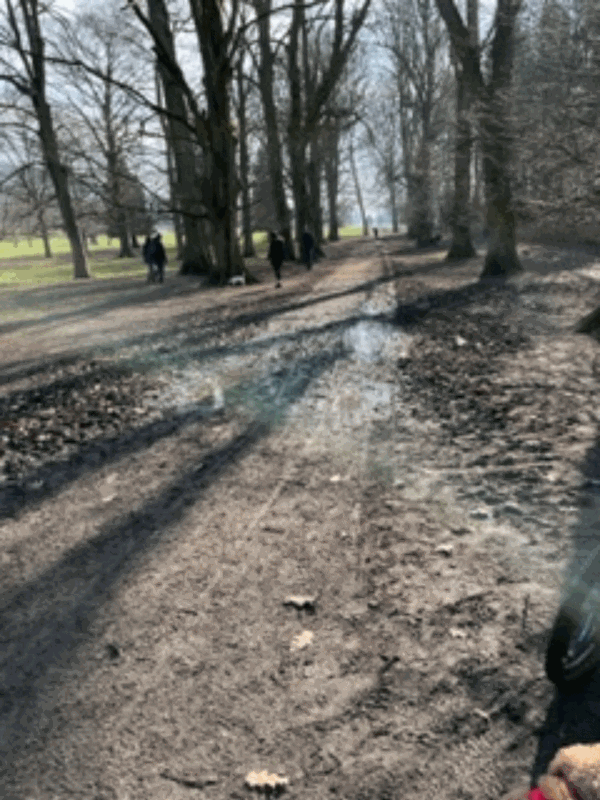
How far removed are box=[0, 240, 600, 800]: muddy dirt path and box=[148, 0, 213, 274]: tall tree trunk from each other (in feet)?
47.3

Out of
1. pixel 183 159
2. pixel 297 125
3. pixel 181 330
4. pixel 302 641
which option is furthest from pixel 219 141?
pixel 302 641

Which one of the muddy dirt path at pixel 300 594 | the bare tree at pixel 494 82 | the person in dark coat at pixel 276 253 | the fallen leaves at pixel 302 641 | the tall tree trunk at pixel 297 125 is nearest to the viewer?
the muddy dirt path at pixel 300 594

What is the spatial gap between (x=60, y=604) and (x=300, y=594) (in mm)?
1468

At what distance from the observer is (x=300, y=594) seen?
3541mm

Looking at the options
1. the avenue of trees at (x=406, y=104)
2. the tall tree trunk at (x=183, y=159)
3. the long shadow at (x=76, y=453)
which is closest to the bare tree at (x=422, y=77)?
the avenue of trees at (x=406, y=104)

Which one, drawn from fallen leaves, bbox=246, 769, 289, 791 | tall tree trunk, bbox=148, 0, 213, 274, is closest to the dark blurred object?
fallen leaves, bbox=246, 769, 289, 791

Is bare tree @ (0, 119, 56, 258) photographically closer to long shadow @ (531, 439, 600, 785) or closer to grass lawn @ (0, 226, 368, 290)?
grass lawn @ (0, 226, 368, 290)

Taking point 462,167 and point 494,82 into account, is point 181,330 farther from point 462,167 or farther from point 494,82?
point 462,167

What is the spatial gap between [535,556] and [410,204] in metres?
36.2

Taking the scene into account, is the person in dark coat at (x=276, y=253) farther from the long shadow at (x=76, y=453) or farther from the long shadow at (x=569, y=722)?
the long shadow at (x=569, y=722)

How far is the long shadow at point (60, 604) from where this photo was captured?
9.12 feet

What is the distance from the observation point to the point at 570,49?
1214 cm

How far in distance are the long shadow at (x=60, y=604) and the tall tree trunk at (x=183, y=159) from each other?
49.8 ft

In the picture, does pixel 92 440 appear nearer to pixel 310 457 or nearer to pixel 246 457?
pixel 246 457
